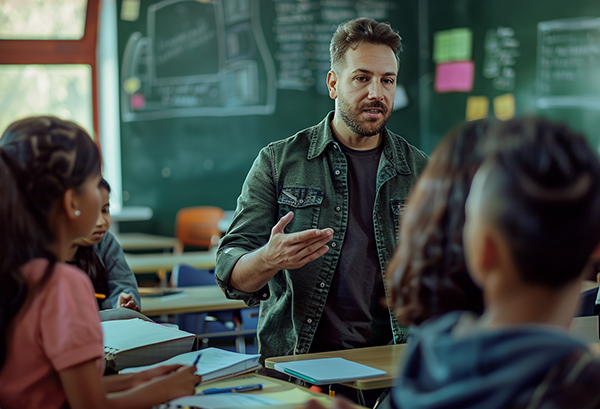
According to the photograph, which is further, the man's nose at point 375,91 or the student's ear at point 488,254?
the man's nose at point 375,91

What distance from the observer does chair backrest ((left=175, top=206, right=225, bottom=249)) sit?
5.11 m

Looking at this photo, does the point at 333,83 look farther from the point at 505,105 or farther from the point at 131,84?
the point at 131,84

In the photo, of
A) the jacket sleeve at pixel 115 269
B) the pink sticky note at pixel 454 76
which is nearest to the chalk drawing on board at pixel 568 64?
the pink sticky note at pixel 454 76

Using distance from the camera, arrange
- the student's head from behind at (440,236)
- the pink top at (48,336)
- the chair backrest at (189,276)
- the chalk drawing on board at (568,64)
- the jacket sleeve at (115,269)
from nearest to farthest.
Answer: the student's head from behind at (440,236) < the pink top at (48,336) < the jacket sleeve at (115,269) < the chair backrest at (189,276) < the chalk drawing on board at (568,64)

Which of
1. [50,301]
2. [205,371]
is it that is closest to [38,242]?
[50,301]

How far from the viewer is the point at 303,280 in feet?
6.56

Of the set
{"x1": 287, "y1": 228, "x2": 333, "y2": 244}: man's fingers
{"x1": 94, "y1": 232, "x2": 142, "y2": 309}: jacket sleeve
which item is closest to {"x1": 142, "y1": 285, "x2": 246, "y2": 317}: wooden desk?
{"x1": 94, "y1": 232, "x2": 142, "y2": 309}: jacket sleeve

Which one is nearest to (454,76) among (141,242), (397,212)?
(141,242)

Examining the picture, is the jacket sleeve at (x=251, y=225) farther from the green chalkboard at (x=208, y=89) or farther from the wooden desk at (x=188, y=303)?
the green chalkboard at (x=208, y=89)

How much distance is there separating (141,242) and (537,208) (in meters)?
4.10

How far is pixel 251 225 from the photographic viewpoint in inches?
81.0

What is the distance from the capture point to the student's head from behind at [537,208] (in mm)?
717

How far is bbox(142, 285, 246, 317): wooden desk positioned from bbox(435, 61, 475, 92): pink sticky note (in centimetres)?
306

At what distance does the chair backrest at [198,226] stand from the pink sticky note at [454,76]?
216cm
